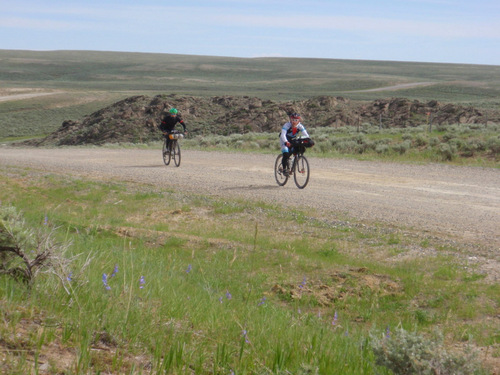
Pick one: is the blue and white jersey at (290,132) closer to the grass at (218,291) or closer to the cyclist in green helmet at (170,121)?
the grass at (218,291)

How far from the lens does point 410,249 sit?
30.8 ft

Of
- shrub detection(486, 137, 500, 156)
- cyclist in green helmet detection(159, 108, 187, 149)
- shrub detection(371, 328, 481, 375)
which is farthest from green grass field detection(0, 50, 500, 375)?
cyclist in green helmet detection(159, 108, 187, 149)

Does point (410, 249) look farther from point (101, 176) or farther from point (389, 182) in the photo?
point (101, 176)

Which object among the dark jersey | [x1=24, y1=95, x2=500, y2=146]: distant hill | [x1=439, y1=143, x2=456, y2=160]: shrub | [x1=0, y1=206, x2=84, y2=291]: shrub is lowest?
[x1=24, y1=95, x2=500, y2=146]: distant hill

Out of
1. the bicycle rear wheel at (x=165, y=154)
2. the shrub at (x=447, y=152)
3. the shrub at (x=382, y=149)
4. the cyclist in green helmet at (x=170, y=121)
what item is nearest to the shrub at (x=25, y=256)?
the cyclist in green helmet at (x=170, y=121)

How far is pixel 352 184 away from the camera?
51.2ft

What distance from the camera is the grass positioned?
3502mm

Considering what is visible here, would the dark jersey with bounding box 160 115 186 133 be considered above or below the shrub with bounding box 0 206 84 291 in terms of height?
below

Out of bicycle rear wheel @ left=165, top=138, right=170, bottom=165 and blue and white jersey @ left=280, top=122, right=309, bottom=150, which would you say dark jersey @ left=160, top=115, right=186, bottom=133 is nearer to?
bicycle rear wheel @ left=165, top=138, right=170, bottom=165

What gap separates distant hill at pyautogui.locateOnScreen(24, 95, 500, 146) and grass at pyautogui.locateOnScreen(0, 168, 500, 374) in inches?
1275

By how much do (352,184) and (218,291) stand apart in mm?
9594

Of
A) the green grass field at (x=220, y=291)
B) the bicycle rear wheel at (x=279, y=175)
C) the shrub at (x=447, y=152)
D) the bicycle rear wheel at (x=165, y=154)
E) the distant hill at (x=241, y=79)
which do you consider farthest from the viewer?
the distant hill at (x=241, y=79)

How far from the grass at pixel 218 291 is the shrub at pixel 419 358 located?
1.04 feet

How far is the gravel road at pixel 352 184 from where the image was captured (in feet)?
37.3
